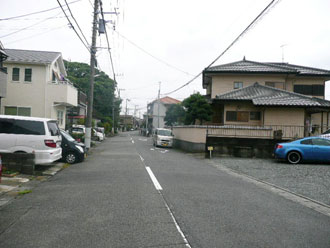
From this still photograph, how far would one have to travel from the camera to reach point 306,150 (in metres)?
14.2

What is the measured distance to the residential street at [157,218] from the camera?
4.23m

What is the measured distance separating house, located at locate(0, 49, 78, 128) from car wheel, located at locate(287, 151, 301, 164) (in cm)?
1616

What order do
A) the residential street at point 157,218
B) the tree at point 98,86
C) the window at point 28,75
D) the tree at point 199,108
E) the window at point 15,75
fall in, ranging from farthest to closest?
1. the tree at point 98,86
2. the tree at point 199,108
3. the window at point 28,75
4. the window at point 15,75
5. the residential street at point 157,218

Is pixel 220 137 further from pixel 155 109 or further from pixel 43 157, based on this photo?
pixel 155 109

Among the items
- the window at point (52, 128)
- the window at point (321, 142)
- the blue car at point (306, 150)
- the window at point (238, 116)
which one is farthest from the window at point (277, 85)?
the window at point (52, 128)

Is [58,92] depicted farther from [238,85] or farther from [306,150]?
[306,150]

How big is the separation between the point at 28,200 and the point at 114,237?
3308 millimetres

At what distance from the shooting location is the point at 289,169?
504 inches

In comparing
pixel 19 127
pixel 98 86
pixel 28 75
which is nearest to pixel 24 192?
pixel 19 127

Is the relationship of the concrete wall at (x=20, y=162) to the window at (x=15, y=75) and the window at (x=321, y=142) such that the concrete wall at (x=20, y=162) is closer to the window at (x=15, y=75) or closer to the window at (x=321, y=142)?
the window at (x=321, y=142)

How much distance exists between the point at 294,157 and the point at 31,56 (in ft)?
64.3

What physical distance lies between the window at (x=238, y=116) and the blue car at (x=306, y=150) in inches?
339

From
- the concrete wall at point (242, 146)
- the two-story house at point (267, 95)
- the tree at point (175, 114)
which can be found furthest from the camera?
the tree at point (175, 114)

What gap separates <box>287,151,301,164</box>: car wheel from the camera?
47.2ft
